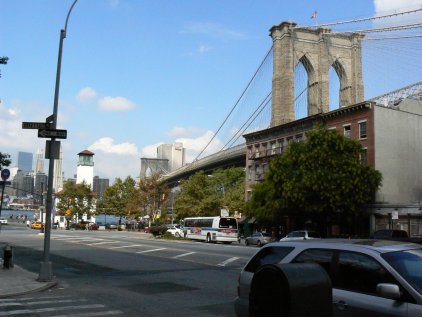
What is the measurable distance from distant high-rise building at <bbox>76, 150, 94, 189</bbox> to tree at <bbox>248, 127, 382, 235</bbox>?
306 feet

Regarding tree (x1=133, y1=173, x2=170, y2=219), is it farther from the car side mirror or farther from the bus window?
the car side mirror

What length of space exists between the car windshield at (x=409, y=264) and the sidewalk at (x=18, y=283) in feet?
31.1

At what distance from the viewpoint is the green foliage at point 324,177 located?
142ft

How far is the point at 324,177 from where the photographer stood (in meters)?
43.2

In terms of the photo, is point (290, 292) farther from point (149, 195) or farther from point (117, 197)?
point (117, 197)

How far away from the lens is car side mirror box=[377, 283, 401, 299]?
496 centimetres

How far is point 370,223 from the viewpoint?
4694cm

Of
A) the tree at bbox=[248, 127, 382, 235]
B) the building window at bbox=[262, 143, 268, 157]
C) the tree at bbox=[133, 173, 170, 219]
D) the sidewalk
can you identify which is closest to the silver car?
the sidewalk

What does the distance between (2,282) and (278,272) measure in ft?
42.6

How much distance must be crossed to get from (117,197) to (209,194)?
102ft

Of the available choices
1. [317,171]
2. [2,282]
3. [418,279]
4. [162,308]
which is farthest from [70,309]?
[317,171]

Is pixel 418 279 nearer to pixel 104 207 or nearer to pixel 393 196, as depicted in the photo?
pixel 393 196

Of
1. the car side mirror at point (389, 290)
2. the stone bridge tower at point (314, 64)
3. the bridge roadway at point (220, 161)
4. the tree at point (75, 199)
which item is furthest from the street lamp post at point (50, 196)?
the tree at point (75, 199)

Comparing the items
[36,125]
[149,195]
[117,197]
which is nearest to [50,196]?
[36,125]
